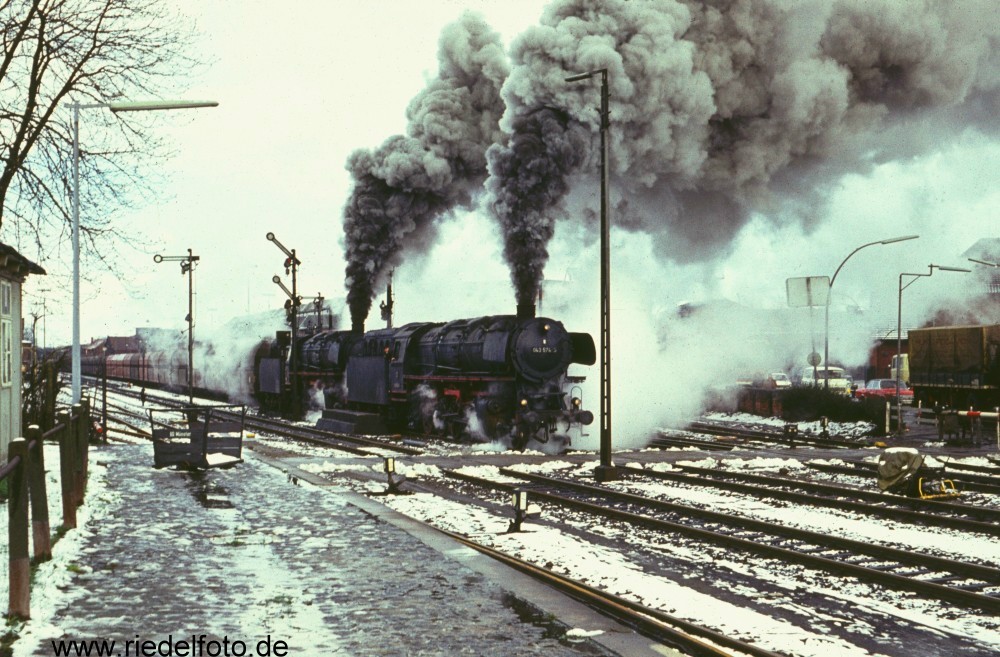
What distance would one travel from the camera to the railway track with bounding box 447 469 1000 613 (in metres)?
8.54

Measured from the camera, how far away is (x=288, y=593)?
25.0 ft

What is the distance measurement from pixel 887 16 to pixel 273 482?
22059 millimetres

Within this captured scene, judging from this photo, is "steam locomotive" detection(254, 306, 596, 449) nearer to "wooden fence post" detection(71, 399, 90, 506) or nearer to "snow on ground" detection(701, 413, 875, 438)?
"snow on ground" detection(701, 413, 875, 438)

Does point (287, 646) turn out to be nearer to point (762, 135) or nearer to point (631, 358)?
point (631, 358)

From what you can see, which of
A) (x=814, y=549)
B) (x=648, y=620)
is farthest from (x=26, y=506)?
(x=814, y=549)

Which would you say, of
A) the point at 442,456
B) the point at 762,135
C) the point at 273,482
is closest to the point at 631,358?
the point at 762,135

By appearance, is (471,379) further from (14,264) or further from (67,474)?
(67,474)

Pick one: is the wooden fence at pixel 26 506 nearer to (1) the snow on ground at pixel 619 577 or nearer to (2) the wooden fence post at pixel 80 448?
(2) the wooden fence post at pixel 80 448

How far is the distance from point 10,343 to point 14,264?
141cm

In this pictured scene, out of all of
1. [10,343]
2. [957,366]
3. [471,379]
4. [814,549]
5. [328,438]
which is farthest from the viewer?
[957,366]

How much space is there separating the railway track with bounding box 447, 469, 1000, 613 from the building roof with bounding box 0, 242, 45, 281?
747 cm

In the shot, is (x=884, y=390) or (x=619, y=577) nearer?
(x=619, y=577)

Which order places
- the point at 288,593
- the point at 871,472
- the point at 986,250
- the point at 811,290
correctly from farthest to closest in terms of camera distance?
the point at 986,250, the point at 811,290, the point at 871,472, the point at 288,593

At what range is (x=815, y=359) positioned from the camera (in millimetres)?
33938
